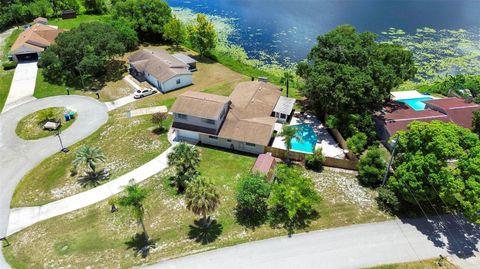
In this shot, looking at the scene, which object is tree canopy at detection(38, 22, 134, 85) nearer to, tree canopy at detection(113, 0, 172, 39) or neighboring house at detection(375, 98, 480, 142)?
tree canopy at detection(113, 0, 172, 39)

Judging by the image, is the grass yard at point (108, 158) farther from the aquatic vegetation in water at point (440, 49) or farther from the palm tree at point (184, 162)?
the aquatic vegetation in water at point (440, 49)

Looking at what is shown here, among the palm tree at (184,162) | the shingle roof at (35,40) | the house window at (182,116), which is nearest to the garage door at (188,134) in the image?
the house window at (182,116)

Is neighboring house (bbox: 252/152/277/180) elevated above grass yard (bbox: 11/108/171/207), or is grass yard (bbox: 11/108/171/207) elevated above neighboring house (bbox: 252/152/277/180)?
neighboring house (bbox: 252/152/277/180)

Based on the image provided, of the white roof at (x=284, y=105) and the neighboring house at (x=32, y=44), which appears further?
the neighboring house at (x=32, y=44)

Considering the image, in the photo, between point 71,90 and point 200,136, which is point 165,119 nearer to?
point 200,136

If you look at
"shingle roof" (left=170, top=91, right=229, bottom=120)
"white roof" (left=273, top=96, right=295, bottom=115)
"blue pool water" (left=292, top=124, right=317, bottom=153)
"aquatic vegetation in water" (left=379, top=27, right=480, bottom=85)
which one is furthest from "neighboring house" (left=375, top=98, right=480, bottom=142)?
"shingle roof" (left=170, top=91, right=229, bottom=120)

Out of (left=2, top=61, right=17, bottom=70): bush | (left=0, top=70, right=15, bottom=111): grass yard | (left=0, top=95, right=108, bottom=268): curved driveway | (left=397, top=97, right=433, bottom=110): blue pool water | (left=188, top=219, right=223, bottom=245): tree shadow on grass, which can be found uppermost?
(left=397, top=97, right=433, bottom=110): blue pool water
